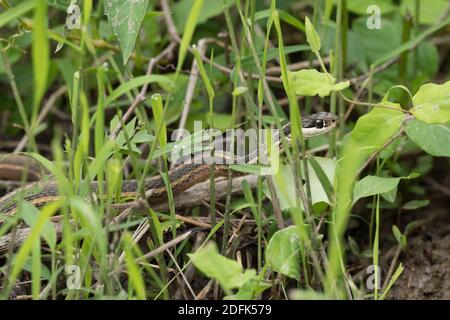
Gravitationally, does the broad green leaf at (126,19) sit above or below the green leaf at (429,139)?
above

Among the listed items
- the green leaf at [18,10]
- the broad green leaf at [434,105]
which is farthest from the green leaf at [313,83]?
the green leaf at [18,10]

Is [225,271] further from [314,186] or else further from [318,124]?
[318,124]

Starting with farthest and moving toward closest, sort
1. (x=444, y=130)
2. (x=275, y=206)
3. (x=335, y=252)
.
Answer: (x=444, y=130) < (x=275, y=206) < (x=335, y=252)

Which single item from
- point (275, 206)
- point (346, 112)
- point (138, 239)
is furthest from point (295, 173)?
point (346, 112)

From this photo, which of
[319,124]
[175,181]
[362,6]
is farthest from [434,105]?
[362,6]

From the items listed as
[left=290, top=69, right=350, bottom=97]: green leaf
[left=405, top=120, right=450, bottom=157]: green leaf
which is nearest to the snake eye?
[left=405, top=120, right=450, bottom=157]: green leaf

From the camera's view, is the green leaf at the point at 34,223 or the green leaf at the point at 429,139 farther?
the green leaf at the point at 429,139

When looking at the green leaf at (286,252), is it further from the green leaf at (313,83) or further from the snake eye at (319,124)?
the snake eye at (319,124)
